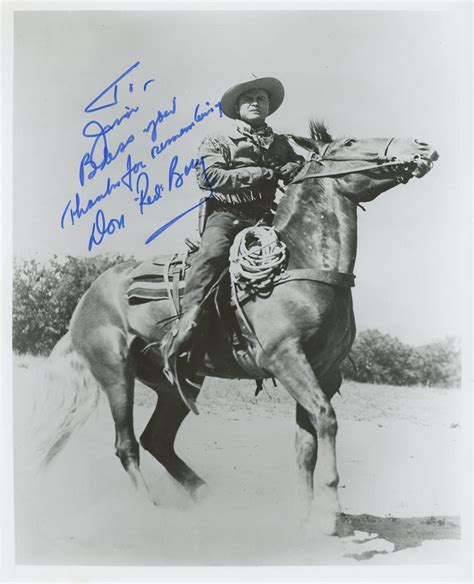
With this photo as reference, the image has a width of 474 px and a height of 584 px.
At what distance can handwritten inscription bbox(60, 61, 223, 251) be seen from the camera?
422 cm

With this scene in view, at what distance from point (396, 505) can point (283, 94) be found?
8.26 ft

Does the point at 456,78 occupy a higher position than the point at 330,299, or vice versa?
the point at 456,78

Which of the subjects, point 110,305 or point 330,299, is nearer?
point 330,299

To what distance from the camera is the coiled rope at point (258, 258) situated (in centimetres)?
394

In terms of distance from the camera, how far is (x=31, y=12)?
427cm

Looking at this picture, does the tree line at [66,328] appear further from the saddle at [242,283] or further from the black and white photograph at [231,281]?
the saddle at [242,283]

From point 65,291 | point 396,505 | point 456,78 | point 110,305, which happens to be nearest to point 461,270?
point 456,78

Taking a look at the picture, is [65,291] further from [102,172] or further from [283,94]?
[283,94]

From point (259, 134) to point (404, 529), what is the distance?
246 cm

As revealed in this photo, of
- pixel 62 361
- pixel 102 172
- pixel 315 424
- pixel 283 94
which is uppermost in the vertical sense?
pixel 283 94
